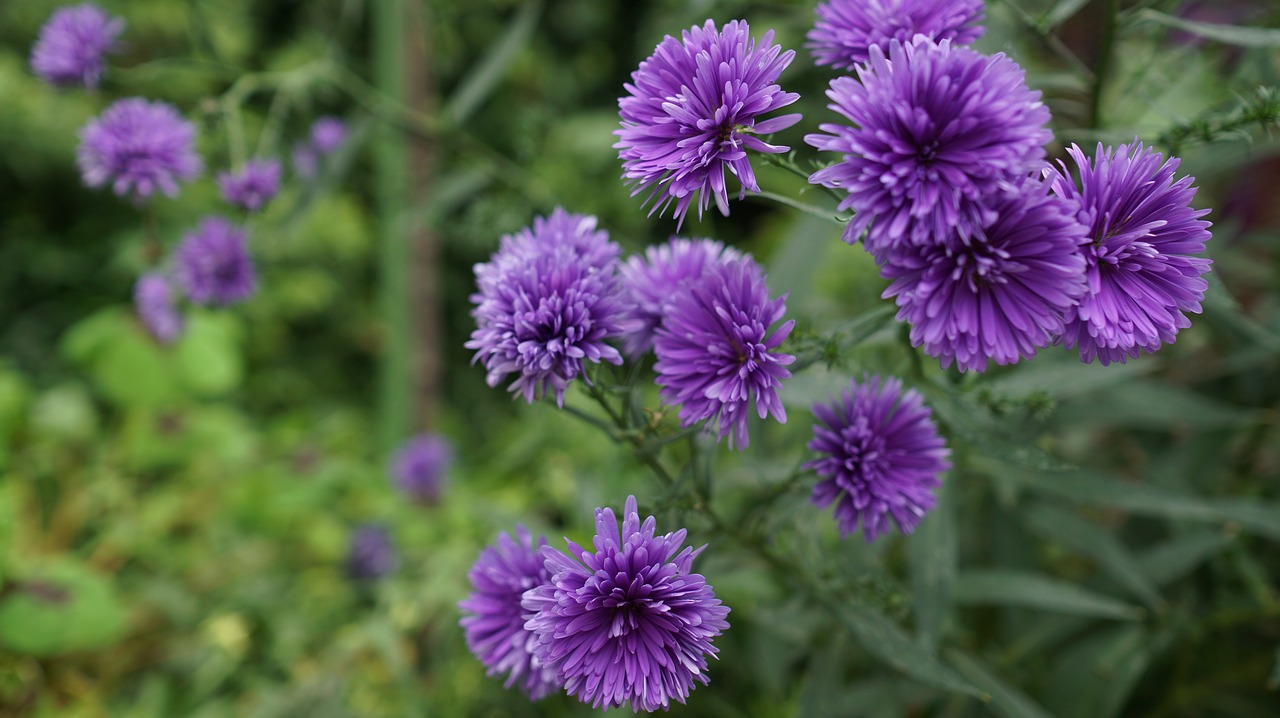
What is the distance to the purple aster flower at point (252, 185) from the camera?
0.76 meters

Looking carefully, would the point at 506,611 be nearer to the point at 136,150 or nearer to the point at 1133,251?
the point at 1133,251

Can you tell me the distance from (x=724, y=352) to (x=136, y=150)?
601 millimetres

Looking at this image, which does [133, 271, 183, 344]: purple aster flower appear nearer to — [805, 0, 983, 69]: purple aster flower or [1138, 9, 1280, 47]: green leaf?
[805, 0, 983, 69]: purple aster flower

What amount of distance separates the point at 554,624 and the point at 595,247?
217 millimetres

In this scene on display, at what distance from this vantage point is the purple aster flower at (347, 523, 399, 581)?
115 cm

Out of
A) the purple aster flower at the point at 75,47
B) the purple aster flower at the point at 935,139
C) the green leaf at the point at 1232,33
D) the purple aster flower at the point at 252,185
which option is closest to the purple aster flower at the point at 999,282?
the purple aster flower at the point at 935,139

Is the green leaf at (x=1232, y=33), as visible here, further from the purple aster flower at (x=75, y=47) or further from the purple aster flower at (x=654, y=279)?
the purple aster flower at (x=75, y=47)

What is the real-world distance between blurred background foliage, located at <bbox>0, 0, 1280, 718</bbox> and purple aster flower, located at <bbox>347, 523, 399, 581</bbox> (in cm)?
3

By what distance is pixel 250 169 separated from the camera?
78 cm

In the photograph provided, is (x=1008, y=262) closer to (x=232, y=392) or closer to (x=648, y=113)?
(x=648, y=113)

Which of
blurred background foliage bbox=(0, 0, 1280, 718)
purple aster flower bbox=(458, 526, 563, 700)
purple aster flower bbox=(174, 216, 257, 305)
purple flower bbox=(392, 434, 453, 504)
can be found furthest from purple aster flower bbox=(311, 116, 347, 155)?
purple aster flower bbox=(458, 526, 563, 700)

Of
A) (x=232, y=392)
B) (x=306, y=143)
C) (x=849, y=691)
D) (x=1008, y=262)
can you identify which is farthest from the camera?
(x=232, y=392)

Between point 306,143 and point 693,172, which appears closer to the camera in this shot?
point 693,172

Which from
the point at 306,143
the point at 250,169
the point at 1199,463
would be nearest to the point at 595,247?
the point at 250,169
